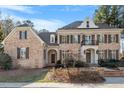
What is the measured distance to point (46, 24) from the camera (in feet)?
43.6

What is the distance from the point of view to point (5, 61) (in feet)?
43.8

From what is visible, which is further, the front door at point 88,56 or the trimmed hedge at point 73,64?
the front door at point 88,56

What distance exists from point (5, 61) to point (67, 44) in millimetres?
2271

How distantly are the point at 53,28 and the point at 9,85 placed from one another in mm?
2501

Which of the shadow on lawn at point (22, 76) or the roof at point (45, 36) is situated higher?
the roof at point (45, 36)

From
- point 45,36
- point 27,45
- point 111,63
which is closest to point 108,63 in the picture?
point 111,63

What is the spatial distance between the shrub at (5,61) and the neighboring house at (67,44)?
0.54ft

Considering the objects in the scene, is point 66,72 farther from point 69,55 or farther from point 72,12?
point 72,12

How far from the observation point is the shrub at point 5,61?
43.9ft

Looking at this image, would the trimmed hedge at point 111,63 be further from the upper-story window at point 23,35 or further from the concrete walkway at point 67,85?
the upper-story window at point 23,35

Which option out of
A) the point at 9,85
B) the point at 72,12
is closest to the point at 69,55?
the point at 72,12

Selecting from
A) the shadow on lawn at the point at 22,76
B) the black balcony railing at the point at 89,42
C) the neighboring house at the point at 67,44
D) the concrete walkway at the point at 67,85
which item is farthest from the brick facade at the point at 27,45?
the black balcony railing at the point at 89,42

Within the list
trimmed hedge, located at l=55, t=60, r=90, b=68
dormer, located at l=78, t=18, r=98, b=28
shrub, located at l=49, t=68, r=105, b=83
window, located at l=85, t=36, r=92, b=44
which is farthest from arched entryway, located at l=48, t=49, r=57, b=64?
dormer, located at l=78, t=18, r=98, b=28

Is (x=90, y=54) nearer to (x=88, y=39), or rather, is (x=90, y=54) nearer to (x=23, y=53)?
(x=88, y=39)
